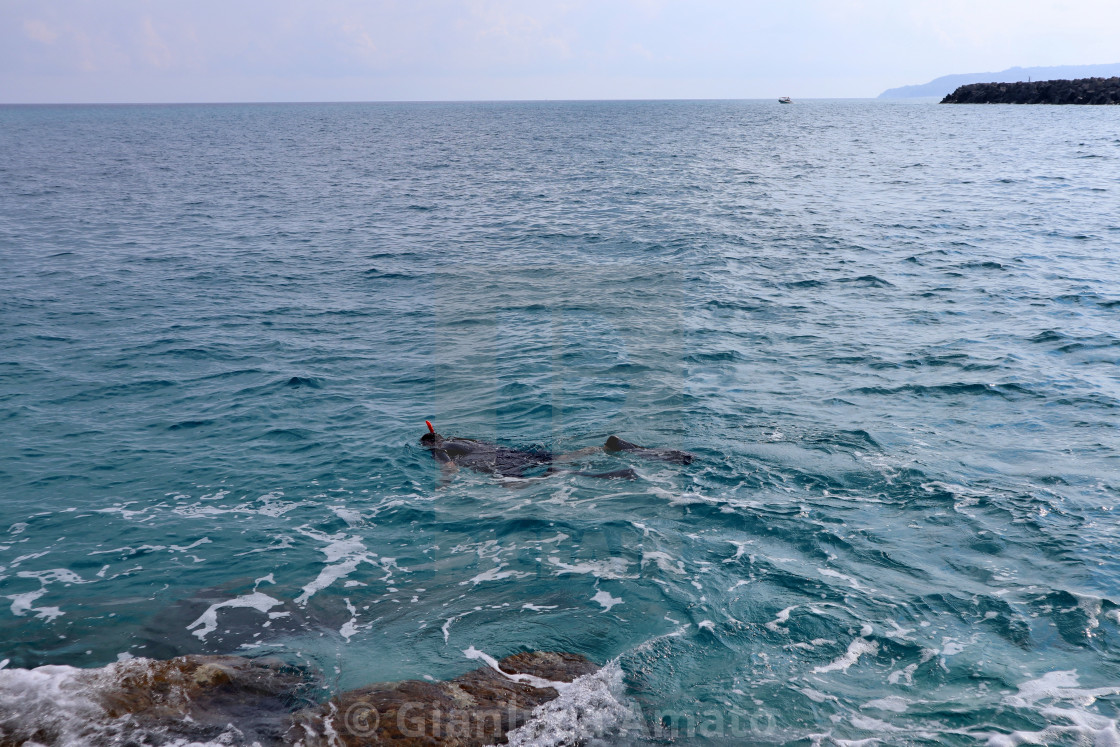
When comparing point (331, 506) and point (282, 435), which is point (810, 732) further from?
point (282, 435)

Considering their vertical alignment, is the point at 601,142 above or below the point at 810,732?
above

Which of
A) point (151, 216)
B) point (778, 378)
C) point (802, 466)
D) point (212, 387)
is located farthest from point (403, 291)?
point (151, 216)

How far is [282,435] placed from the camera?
53.6ft

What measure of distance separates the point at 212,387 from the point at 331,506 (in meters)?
7.73

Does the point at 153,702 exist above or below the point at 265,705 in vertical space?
above

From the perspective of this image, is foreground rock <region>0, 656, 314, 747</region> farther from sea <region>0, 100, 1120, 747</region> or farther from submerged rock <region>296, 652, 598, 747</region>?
submerged rock <region>296, 652, 598, 747</region>

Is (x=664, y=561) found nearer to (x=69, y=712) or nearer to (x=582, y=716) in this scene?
(x=582, y=716)

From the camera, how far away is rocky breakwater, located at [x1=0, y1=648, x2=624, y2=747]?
745 cm

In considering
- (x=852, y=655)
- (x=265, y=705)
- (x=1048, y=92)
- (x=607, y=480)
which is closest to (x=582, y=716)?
(x=265, y=705)

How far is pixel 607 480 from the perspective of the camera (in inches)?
560

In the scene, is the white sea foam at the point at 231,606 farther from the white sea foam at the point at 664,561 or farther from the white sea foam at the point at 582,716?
the white sea foam at the point at 664,561

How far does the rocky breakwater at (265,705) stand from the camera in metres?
7.45

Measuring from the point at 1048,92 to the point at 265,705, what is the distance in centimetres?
18372

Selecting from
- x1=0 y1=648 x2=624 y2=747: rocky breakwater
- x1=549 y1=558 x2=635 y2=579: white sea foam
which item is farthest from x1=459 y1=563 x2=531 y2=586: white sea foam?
x1=0 y1=648 x2=624 y2=747: rocky breakwater
